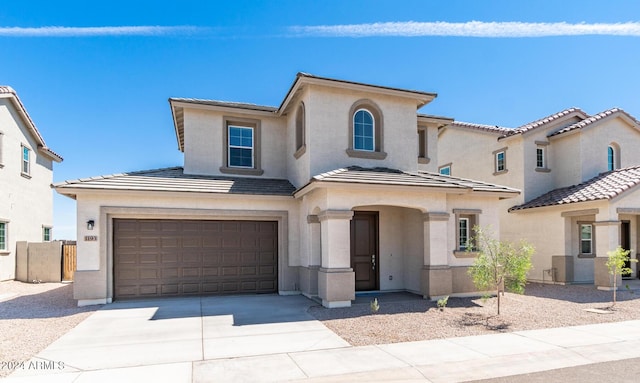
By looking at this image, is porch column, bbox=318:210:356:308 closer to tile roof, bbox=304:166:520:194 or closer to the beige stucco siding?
tile roof, bbox=304:166:520:194

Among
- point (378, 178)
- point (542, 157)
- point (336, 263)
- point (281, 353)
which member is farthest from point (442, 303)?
point (542, 157)

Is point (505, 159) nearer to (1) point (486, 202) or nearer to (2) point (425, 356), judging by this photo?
(1) point (486, 202)

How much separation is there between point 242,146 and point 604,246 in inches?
540

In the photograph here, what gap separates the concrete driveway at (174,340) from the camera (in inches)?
238

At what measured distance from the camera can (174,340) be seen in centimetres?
762

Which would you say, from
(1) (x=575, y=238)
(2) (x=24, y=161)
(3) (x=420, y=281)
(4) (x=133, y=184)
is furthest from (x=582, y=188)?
(2) (x=24, y=161)

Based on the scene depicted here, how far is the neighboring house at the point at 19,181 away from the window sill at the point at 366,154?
15177mm

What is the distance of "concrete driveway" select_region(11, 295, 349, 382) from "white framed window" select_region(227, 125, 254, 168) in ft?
17.5

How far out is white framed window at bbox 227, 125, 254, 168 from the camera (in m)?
14.4

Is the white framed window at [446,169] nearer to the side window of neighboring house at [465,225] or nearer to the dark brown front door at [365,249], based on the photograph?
the side window of neighboring house at [465,225]

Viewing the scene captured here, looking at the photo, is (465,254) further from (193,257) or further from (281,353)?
(193,257)

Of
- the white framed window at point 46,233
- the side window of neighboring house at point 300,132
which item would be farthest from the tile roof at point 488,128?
the white framed window at point 46,233

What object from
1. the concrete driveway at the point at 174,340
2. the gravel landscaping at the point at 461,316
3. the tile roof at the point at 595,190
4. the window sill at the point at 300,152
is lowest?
the gravel landscaping at the point at 461,316

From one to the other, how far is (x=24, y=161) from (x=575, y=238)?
25.4 meters
